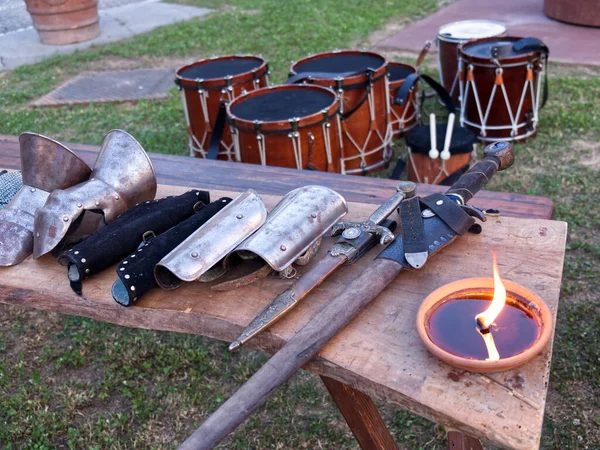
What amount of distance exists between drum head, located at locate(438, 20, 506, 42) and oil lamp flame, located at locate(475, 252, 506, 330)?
4589 millimetres

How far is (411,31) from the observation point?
27.7ft

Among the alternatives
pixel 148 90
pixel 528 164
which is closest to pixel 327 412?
pixel 528 164

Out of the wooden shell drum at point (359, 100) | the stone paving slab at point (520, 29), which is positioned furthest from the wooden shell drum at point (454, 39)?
the stone paving slab at point (520, 29)

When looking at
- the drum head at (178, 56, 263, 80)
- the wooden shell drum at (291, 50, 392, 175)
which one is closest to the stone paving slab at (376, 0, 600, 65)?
the wooden shell drum at (291, 50, 392, 175)

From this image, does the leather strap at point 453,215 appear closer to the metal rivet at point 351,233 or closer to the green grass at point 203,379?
the metal rivet at point 351,233

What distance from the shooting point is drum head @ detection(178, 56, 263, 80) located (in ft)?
15.5

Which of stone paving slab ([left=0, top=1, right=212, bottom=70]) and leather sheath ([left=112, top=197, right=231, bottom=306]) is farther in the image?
stone paving slab ([left=0, top=1, right=212, bottom=70])

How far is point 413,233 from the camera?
168 centimetres

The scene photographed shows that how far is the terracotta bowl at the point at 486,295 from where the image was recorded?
4.19 feet

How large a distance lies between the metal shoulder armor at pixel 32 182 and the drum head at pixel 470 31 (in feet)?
14.5

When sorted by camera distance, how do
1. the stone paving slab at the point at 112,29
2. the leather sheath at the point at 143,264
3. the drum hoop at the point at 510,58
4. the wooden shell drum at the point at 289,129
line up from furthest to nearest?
the stone paving slab at the point at 112,29
the drum hoop at the point at 510,58
the wooden shell drum at the point at 289,129
the leather sheath at the point at 143,264

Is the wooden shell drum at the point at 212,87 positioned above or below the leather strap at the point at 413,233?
below

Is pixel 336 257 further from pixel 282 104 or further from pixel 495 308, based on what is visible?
pixel 282 104

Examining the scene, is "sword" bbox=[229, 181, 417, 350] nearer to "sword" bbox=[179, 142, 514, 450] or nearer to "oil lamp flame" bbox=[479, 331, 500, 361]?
"sword" bbox=[179, 142, 514, 450]
